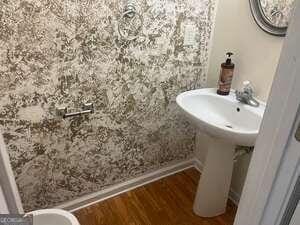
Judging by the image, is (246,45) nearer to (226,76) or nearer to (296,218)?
(226,76)

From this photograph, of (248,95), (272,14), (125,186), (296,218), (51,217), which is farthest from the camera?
(125,186)

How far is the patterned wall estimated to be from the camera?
45.8 inches

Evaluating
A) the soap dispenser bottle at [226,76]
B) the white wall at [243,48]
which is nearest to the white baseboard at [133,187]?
the white wall at [243,48]

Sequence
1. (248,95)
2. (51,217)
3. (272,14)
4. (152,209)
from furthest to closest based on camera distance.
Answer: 1. (152,209)
2. (248,95)
3. (272,14)
4. (51,217)

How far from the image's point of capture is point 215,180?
1558mm

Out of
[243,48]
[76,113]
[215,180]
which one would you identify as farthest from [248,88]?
[76,113]

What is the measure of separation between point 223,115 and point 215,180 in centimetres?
42

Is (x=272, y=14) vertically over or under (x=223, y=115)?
over

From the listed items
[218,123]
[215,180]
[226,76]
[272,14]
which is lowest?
[215,180]

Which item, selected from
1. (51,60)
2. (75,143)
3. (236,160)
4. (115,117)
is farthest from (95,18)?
(236,160)

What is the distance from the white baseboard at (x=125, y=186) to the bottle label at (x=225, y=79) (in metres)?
0.82

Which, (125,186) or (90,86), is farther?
(125,186)

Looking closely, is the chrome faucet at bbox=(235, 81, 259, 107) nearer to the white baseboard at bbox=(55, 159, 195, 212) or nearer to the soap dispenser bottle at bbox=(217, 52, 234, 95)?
the soap dispenser bottle at bbox=(217, 52, 234, 95)

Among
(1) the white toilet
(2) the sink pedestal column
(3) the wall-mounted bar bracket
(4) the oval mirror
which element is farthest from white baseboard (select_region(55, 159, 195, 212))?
(4) the oval mirror
